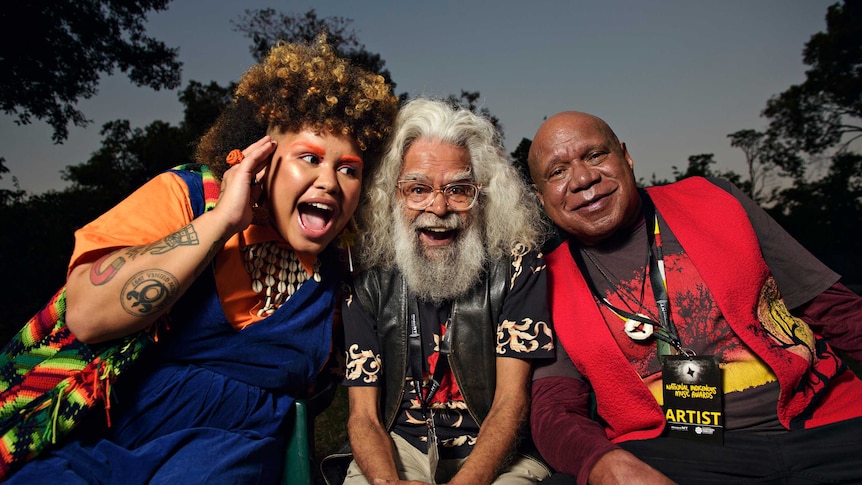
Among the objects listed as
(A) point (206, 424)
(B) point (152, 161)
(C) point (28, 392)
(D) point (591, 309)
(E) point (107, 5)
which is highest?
(E) point (107, 5)

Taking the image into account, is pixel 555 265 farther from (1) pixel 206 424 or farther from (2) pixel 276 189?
(1) pixel 206 424

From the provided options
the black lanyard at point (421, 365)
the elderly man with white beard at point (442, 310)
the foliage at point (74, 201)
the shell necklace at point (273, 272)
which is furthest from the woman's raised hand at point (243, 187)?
the foliage at point (74, 201)

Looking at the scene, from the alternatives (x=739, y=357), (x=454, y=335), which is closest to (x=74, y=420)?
(x=454, y=335)

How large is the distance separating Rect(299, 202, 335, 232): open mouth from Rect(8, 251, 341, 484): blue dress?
0.38 metres

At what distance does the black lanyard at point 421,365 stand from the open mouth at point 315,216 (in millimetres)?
664

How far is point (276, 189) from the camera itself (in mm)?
2533

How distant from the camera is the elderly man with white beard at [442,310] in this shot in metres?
2.65

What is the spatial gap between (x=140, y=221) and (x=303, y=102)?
0.87 m

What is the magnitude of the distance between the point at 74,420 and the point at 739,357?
2809 millimetres

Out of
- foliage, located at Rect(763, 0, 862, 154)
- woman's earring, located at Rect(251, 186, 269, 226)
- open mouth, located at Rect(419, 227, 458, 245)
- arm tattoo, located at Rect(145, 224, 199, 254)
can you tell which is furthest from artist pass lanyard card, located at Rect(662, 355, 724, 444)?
foliage, located at Rect(763, 0, 862, 154)

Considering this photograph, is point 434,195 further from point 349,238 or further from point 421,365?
point 421,365

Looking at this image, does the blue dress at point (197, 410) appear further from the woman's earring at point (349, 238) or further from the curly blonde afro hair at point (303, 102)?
the curly blonde afro hair at point (303, 102)

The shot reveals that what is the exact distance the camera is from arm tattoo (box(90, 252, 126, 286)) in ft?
6.78

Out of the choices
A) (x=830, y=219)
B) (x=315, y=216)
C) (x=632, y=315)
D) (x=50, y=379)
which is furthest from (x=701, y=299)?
(x=830, y=219)
